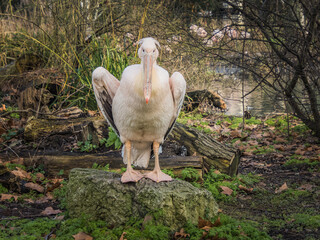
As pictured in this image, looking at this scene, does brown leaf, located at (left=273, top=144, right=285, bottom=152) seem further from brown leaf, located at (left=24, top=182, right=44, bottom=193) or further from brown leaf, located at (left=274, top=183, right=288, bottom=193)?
brown leaf, located at (left=24, top=182, right=44, bottom=193)

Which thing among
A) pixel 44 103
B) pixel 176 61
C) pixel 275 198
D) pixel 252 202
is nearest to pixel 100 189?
pixel 252 202

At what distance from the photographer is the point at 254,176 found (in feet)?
17.4

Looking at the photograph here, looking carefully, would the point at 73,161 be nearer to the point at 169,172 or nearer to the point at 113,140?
the point at 113,140

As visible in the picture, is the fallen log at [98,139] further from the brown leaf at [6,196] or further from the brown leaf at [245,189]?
the brown leaf at [6,196]

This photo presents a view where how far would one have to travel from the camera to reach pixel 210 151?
5.22 meters

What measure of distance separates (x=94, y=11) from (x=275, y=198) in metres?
5.73

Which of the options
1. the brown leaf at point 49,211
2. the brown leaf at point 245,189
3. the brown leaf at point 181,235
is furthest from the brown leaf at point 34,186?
the brown leaf at point 245,189

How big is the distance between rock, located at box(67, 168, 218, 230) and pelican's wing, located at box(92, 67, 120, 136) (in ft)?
2.96

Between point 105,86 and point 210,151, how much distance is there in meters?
2.01

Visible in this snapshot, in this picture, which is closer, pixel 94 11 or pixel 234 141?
pixel 234 141

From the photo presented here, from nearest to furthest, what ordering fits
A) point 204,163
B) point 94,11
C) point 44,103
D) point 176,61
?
point 204,163
point 44,103
point 94,11
point 176,61

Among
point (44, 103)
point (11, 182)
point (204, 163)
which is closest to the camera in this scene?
point (11, 182)

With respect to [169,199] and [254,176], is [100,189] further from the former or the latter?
[254,176]

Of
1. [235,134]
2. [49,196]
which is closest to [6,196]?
[49,196]
